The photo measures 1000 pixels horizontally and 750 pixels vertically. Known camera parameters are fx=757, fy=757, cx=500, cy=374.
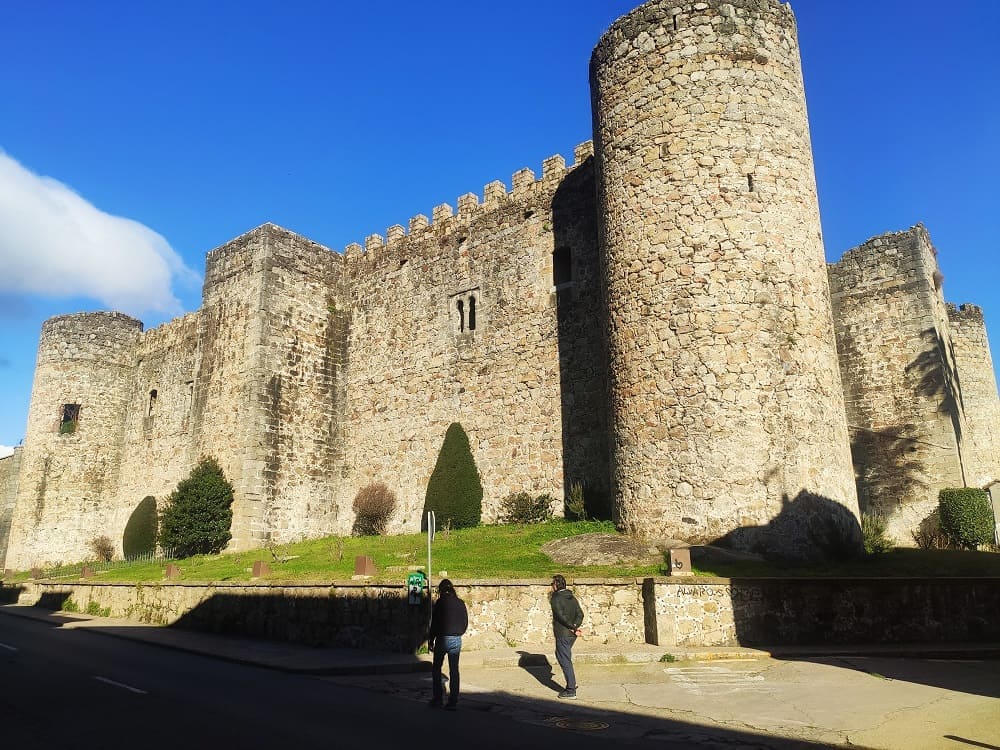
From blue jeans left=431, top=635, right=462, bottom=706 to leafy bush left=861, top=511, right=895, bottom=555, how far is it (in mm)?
9214

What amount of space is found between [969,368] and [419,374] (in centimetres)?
1625

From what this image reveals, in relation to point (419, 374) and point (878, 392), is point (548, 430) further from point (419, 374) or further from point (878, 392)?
point (878, 392)

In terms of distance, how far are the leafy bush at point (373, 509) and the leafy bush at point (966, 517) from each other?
14464 mm

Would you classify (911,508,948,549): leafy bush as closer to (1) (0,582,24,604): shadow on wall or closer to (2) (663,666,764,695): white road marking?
(2) (663,666,764,695): white road marking

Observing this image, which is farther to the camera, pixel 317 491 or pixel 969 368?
pixel 317 491

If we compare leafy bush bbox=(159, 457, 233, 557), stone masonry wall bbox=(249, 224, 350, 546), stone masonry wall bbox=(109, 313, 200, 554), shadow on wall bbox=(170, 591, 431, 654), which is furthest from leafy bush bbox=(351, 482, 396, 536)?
shadow on wall bbox=(170, 591, 431, 654)

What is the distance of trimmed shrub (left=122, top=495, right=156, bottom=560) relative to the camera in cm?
2673

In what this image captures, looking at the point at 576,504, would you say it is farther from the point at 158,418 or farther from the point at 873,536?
the point at 158,418

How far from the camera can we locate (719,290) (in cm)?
1406

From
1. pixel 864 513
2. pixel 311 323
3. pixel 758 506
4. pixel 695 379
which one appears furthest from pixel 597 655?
pixel 311 323

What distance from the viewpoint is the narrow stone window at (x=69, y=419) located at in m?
30.3

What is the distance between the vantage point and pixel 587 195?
65.0 ft

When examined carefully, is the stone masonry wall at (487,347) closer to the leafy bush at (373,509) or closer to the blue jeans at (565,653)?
the leafy bush at (373,509)

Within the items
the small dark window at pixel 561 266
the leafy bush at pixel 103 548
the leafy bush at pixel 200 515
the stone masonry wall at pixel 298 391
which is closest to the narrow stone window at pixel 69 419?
the leafy bush at pixel 103 548
